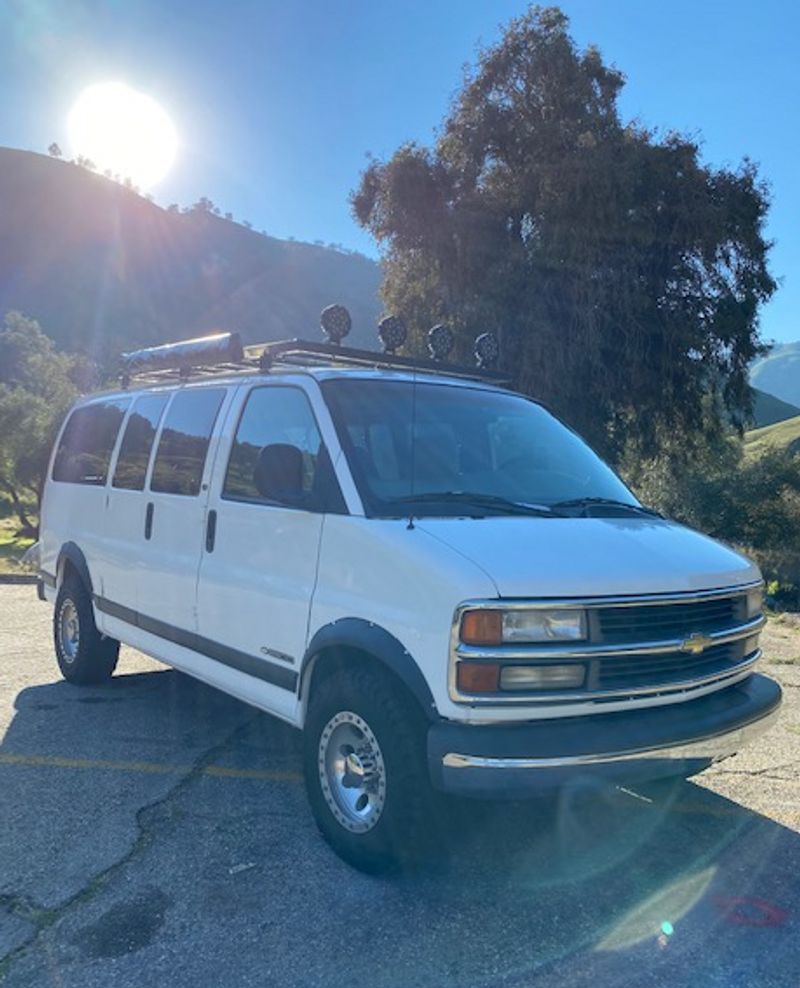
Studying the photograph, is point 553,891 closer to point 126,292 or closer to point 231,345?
point 231,345

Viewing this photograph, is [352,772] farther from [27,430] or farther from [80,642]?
[27,430]

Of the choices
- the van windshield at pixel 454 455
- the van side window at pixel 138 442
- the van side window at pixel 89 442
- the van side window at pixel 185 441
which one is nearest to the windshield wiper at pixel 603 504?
the van windshield at pixel 454 455

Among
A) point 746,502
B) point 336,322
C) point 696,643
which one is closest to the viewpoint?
point 696,643

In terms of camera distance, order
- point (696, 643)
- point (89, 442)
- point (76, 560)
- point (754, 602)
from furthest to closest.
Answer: point (89, 442), point (76, 560), point (754, 602), point (696, 643)

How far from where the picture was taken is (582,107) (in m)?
18.3

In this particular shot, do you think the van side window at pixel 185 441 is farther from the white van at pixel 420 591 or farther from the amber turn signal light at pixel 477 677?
the amber turn signal light at pixel 477 677

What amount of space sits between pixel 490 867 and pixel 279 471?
195 cm

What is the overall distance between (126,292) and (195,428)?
99.5 metres

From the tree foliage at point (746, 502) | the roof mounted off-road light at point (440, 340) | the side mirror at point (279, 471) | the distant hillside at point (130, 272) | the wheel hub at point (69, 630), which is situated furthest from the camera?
the distant hillside at point (130, 272)

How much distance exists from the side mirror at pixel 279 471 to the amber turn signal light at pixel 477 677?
1.20m

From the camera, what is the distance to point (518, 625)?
10.2ft

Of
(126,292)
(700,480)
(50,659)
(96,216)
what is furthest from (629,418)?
(96,216)

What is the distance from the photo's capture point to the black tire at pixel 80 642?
249 inches

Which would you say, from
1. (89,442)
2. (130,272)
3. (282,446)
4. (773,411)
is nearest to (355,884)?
(282,446)
